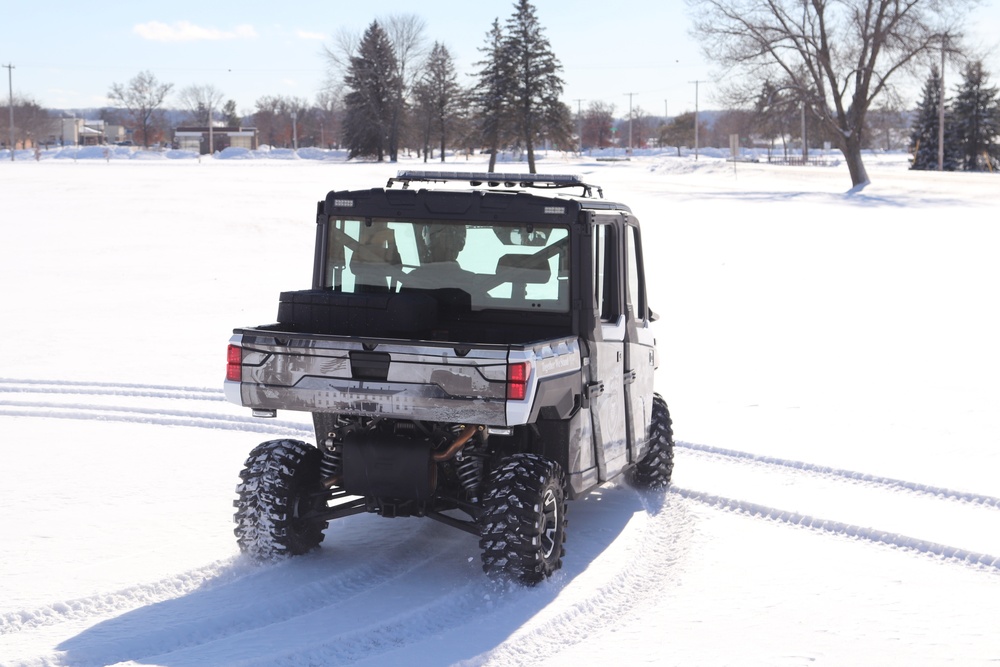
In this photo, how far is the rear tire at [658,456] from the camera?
809 cm

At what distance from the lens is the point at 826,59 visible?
44.4 meters

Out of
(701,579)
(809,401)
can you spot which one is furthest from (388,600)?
(809,401)

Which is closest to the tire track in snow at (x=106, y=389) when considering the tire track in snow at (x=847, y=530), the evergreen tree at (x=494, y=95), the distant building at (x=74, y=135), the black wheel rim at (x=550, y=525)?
the tire track in snow at (x=847, y=530)

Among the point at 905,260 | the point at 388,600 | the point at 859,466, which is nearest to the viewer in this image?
the point at 388,600

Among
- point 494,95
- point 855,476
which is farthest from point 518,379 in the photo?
point 494,95

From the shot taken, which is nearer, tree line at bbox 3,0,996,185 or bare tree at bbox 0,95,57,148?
tree line at bbox 3,0,996,185

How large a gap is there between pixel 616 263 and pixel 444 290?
3.42 ft

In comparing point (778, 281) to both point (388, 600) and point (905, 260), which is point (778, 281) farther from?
point (388, 600)

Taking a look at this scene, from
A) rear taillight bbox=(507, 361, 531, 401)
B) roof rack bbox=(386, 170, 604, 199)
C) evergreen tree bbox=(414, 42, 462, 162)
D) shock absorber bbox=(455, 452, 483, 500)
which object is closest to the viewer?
rear taillight bbox=(507, 361, 531, 401)

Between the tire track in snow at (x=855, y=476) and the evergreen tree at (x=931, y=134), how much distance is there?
7270 centimetres

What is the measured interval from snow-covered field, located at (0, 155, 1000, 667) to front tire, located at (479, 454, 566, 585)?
0.51 ft

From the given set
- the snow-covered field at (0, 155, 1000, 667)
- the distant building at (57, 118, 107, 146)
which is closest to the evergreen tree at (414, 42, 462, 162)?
the distant building at (57, 118, 107, 146)

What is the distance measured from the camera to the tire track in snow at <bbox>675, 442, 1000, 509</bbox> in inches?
314

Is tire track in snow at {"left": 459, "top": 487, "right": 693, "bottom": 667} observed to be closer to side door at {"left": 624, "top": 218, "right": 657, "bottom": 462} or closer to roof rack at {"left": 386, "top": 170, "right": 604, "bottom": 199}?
side door at {"left": 624, "top": 218, "right": 657, "bottom": 462}
